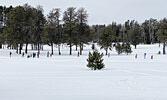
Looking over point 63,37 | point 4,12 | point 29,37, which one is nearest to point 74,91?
point 63,37

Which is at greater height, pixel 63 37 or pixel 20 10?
pixel 20 10

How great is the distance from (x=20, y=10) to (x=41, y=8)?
650cm

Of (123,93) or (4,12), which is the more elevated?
(4,12)

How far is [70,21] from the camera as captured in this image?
135 feet

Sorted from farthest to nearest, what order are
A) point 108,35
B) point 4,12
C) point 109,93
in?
1. point 4,12
2. point 108,35
3. point 109,93

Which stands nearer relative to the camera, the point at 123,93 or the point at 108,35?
the point at 123,93

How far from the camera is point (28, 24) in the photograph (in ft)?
133

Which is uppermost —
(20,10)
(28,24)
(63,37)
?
(20,10)

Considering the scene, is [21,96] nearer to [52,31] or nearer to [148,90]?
[148,90]

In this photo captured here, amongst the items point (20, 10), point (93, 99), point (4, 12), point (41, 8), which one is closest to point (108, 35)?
point (41, 8)

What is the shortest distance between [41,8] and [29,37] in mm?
8519

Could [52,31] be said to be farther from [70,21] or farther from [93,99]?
[93,99]

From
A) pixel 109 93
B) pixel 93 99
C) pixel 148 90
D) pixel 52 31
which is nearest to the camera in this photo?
pixel 93 99

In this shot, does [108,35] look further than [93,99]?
Yes
